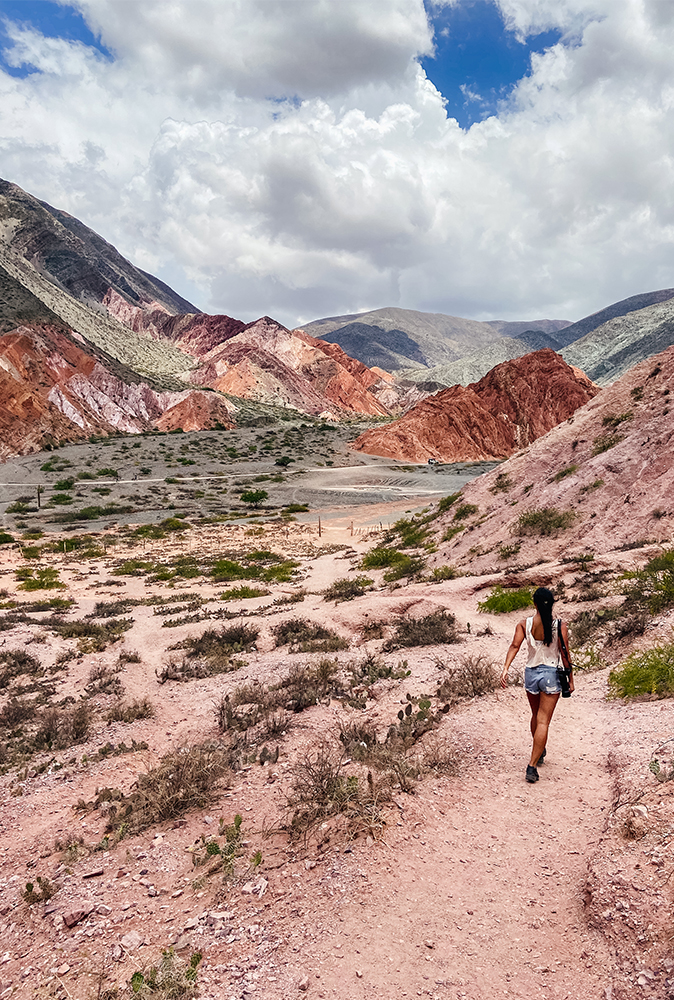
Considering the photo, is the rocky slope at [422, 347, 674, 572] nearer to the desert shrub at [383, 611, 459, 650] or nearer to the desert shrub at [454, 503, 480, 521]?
the desert shrub at [454, 503, 480, 521]

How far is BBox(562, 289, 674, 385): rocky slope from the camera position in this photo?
4798 inches

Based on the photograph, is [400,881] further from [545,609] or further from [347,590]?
[347,590]

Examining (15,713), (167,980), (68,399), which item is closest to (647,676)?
(167,980)

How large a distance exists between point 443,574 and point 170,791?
11.1 metres

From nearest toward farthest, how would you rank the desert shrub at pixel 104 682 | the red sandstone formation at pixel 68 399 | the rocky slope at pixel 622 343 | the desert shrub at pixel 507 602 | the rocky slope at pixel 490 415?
the desert shrub at pixel 104 682 < the desert shrub at pixel 507 602 < the red sandstone formation at pixel 68 399 < the rocky slope at pixel 490 415 < the rocky slope at pixel 622 343

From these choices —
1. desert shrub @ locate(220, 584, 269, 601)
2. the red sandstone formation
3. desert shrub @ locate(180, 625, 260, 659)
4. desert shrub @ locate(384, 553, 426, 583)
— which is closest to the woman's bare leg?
desert shrub @ locate(180, 625, 260, 659)

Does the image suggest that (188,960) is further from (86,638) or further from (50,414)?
(50,414)

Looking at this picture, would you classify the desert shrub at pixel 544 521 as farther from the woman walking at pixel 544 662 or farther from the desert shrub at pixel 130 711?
the desert shrub at pixel 130 711

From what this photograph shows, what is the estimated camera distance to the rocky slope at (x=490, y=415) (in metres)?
73.4

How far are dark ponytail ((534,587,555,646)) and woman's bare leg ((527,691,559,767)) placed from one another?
532 millimetres

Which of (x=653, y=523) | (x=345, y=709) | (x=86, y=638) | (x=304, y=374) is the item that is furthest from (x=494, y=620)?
(x=304, y=374)

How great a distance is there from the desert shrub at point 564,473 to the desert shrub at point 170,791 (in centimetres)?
1531

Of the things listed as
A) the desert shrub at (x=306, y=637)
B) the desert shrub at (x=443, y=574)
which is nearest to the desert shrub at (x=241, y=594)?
the desert shrub at (x=306, y=637)

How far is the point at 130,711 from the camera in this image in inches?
296
